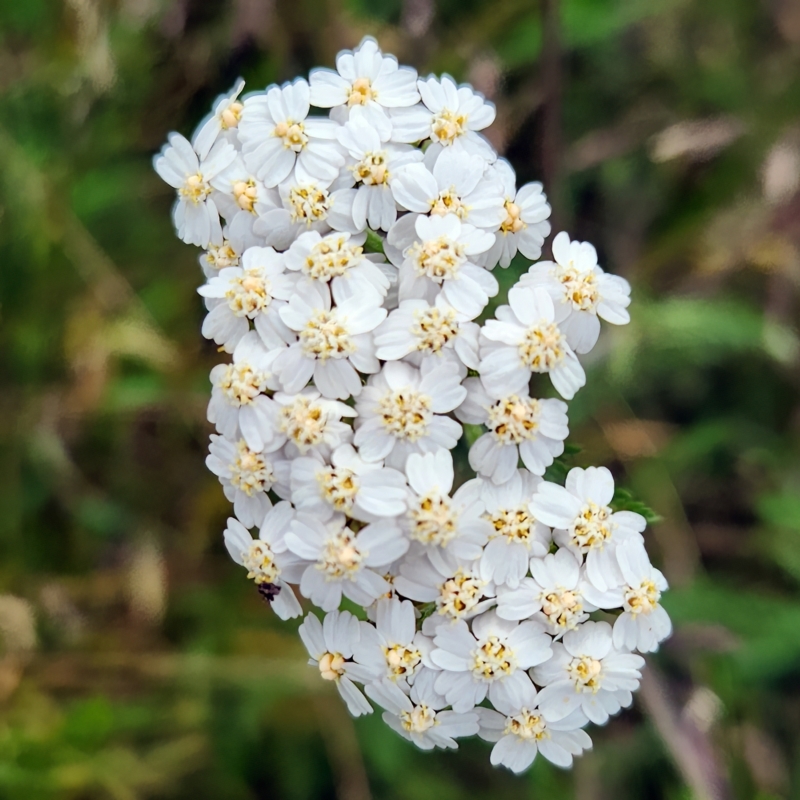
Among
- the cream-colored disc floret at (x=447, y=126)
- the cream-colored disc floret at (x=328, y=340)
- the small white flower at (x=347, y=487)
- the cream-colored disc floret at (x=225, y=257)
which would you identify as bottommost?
the small white flower at (x=347, y=487)

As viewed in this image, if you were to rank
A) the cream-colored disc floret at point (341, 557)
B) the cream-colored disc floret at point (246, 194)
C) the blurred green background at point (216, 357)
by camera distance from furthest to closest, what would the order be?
the blurred green background at point (216, 357)
the cream-colored disc floret at point (246, 194)
the cream-colored disc floret at point (341, 557)

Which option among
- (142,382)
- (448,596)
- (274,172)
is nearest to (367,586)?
(448,596)

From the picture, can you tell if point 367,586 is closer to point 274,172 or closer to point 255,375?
point 255,375

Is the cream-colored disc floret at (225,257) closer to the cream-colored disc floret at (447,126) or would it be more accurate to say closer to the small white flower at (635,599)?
the cream-colored disc floret at (447,126)

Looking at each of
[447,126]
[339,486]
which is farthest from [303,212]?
[339,486]

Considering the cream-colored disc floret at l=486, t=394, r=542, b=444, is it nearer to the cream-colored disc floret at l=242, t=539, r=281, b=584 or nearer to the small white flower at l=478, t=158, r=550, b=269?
the small white flower at l=478, t=158, r=550, b=269

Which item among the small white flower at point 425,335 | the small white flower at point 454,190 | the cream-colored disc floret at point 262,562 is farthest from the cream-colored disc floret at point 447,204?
the cream-colored disc floret at point 262,562
